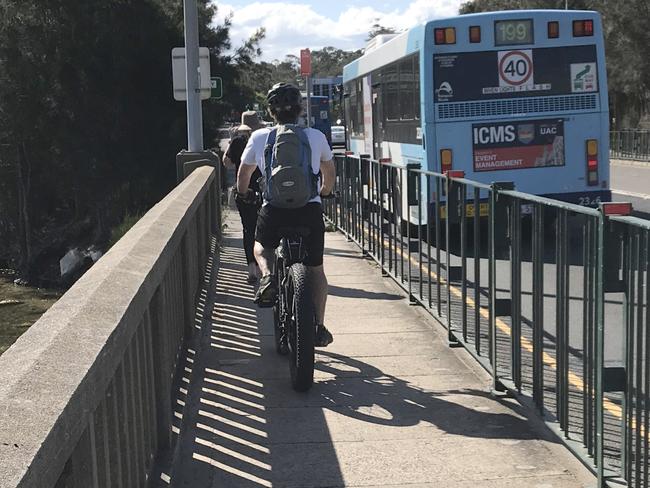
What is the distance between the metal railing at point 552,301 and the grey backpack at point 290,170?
44.3 inches

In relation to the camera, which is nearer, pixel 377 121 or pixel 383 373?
pixel 383 373

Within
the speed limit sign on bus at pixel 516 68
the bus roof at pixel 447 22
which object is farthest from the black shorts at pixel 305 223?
the speed limit sign on bus at pixel 516 68

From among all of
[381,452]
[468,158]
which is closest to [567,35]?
[468,158]

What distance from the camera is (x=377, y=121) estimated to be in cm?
1686

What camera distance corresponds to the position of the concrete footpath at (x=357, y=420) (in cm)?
472

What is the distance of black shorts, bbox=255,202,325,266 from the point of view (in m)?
6.36

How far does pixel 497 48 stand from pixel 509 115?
0.91 m

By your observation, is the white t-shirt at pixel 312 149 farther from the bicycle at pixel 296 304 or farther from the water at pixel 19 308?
the water at pixel 19 308

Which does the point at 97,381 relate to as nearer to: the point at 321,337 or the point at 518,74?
the point at 321,337

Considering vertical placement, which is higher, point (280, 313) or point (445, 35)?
point (445, 35)

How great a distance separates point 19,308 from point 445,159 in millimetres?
13437

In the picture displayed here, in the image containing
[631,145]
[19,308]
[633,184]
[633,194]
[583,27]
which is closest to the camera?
[583,27]

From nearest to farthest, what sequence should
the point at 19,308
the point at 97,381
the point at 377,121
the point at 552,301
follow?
1. the point at 97,381
2. the point at 552,301
3. the point at 377,121
4. the point at 19,308

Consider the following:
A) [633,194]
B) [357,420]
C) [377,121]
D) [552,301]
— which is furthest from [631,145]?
[357,420]
